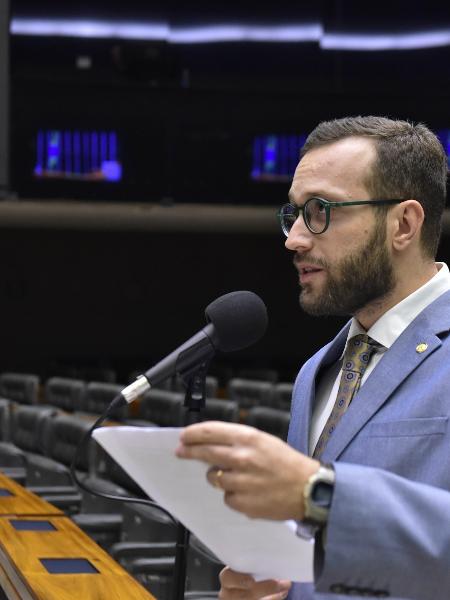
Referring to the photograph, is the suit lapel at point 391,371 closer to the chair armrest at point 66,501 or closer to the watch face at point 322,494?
the watch face at point 322,494

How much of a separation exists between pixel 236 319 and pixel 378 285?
0.25 meters

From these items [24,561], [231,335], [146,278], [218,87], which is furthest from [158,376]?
[146,278]

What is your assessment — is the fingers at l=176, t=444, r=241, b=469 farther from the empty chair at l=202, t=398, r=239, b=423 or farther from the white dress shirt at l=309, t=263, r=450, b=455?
the empty chair at l=202, t=398, r=239, b=423

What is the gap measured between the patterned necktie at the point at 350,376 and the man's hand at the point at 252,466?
450mm

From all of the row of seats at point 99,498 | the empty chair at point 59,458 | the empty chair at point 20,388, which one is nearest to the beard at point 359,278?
the row of seats at point 99,498

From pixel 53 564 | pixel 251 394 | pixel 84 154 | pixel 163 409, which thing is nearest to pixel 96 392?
pixel 163 409

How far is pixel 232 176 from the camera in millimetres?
14148

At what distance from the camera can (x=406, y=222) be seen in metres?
1.70

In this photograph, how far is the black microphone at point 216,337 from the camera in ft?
5.45

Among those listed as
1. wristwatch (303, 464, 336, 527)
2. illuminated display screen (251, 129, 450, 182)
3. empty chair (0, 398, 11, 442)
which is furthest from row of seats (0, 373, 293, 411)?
wristwatch (303, 464, 336, 527)

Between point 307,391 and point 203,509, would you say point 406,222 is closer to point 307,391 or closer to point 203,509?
point 307,391

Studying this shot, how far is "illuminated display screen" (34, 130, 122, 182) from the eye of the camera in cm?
1401

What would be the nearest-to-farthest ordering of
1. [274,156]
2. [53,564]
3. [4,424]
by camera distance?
[53,564], [4,424], [274,156]

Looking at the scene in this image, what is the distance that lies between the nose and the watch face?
47cm
